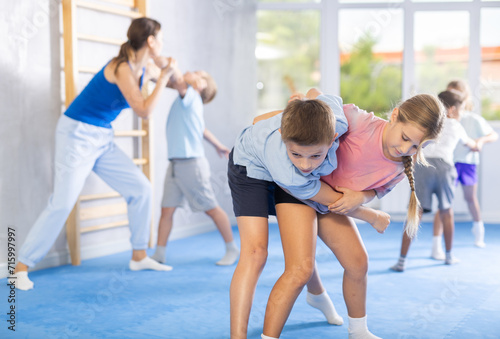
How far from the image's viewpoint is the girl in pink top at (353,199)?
5.92 ft

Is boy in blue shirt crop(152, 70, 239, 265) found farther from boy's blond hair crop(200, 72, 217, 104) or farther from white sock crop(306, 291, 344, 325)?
white sock crop(306, 291, 344, 325)

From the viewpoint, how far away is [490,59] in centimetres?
538

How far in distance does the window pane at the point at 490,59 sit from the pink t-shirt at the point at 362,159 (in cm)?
390

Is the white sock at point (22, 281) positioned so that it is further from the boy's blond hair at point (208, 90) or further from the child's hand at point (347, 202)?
the child's hand at point (347, 202)

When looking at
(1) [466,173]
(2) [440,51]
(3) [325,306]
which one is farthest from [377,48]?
(3) [325,306]

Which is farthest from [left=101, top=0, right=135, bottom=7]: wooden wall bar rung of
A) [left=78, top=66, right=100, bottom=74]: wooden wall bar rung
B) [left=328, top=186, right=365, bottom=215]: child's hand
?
[left=328, top=186, right=365, bottom=215]: child's hand

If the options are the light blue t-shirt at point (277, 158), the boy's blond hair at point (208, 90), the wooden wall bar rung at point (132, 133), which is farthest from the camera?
the wooden wall bar rung at point (132, 133)

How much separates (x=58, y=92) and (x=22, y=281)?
116cm

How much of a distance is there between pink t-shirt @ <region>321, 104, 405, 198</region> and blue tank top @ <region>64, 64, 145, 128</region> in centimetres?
145

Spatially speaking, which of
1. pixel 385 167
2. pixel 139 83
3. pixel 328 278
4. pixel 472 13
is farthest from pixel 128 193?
pixel 472 13

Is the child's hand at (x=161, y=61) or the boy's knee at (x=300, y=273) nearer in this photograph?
the boy's knee at (x=300, y=273)

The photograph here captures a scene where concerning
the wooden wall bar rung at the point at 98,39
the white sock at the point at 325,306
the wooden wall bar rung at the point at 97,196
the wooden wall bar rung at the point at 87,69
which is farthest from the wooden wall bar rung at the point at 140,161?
the white sock at the point at 325,306

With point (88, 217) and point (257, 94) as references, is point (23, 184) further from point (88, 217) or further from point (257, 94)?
point (257, 94)

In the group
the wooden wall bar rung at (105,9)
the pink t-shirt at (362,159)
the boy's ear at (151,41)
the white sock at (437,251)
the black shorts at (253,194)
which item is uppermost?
the wooden wall bar rung at (105,9)
